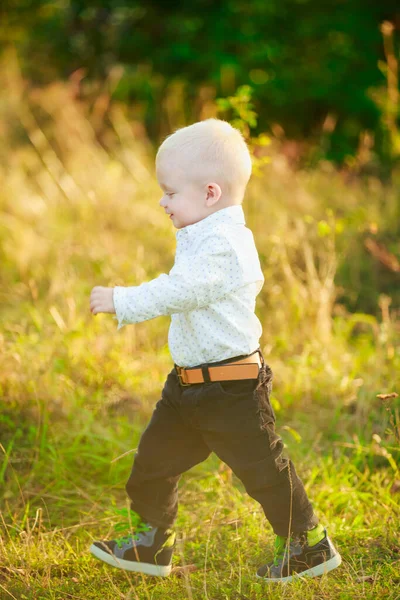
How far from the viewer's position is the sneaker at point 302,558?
2203 millimetres

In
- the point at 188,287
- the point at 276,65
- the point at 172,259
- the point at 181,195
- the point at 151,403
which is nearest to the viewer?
the point at 188,287

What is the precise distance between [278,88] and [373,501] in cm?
540

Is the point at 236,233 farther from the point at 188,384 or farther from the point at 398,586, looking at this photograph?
the point at 398,586

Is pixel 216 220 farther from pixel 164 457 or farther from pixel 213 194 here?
pixel 164 457

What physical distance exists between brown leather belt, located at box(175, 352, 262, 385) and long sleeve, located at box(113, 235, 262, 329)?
0.70 ft

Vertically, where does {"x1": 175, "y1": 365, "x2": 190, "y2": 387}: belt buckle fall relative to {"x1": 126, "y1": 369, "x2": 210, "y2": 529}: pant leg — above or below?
above

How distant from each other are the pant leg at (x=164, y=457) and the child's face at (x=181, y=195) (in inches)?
21.1

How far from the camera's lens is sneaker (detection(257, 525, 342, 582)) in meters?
2.20

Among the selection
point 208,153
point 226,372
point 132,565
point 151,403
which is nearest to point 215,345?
point 226,372

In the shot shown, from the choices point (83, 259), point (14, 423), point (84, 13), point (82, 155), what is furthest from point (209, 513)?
point (84, 13)

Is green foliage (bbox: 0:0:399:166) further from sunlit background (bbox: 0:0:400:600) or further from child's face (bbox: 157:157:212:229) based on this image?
child's face (bbox: 157:157:212:229)

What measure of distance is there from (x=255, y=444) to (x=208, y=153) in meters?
0.90

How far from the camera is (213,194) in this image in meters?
2.06

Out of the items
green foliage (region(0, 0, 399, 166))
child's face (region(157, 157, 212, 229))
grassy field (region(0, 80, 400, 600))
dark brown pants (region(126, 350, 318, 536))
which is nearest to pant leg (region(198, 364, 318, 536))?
dark brown pants (region(126, 350, 318, 536))
